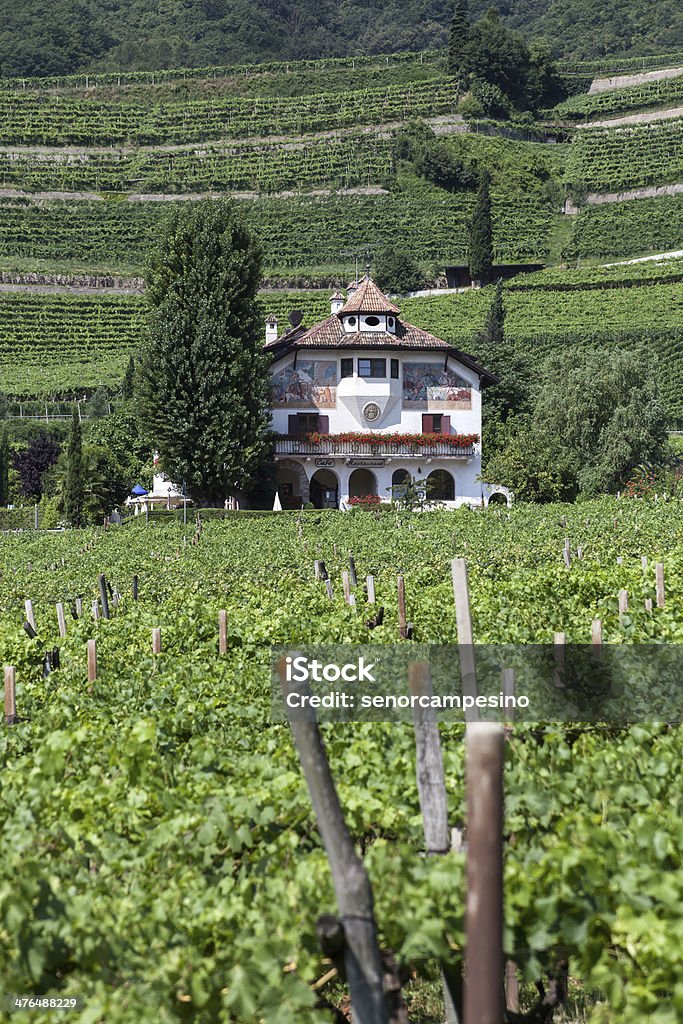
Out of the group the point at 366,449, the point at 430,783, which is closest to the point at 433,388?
the point at 366,449

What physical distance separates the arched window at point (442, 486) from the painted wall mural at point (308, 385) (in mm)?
5134

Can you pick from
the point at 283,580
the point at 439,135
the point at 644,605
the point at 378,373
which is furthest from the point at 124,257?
the point at 644,605

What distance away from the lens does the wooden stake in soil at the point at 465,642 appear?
6441 millimetres

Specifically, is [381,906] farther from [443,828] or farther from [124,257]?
[124,257]

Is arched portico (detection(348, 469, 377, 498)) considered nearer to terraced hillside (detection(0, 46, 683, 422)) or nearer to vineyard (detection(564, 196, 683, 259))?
terraced hillside (detection(0, 46, 683, 422))

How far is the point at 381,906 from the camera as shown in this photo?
12.8 feet

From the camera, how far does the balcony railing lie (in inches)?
1855

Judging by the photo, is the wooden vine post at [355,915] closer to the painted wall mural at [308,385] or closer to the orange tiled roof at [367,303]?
the painted wall mural at [308,385]

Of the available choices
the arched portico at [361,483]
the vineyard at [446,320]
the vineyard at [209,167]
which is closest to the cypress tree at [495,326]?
the vineyard at [446,320]

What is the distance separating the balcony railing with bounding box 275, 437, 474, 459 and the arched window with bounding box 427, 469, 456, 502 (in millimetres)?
1345

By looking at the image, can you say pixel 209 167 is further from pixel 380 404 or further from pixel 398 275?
pixel 380 404

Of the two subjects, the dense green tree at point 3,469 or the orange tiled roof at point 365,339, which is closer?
the orange tiled roof at point 365,339

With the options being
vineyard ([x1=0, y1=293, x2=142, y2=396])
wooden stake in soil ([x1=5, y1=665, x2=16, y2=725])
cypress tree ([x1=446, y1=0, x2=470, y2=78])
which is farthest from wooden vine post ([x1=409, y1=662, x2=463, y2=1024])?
cypress tree ([x1=446, y1=0, x2=470, y2=78])

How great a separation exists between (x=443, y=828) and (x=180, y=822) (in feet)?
3.74
